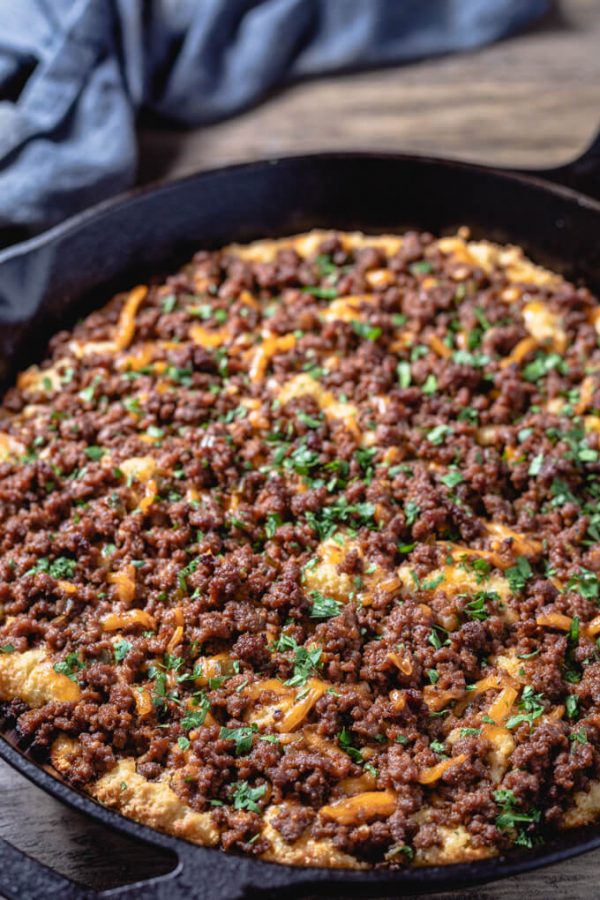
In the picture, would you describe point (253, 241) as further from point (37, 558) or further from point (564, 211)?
point (37, 558)

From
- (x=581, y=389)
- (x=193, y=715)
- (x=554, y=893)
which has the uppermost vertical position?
(x=193, y=715)

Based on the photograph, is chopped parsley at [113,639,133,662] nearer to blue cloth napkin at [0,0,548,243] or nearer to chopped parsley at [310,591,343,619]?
chopped parsley at [310,591,343,619]

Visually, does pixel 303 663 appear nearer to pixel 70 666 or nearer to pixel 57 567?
pixel 70 666

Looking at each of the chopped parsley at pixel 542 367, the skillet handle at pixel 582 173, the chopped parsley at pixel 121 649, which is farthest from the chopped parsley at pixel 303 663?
the skillet handle at pixel 582 173

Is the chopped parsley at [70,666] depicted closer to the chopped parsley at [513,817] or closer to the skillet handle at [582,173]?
the chopped parsley at [513,817]

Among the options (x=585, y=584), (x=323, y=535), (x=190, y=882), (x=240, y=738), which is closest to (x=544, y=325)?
(x=585, y=584)

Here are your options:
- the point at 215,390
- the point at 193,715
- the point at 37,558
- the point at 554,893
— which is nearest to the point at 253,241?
the point at 215,390

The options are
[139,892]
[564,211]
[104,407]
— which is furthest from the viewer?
[564,211]
